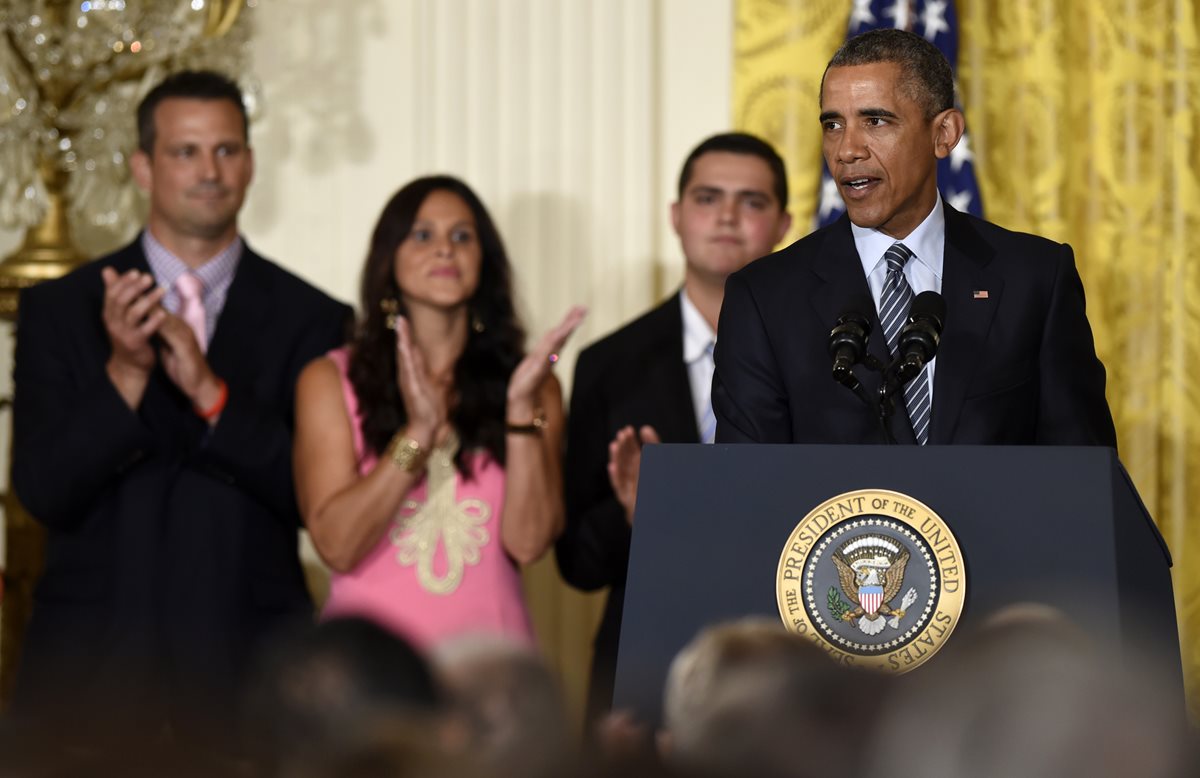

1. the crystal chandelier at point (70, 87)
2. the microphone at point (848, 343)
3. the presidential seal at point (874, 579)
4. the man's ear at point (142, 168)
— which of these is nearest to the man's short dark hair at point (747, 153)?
the man's ear at point (142, 168)

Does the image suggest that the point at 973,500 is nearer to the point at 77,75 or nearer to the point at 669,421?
the point at 669,421

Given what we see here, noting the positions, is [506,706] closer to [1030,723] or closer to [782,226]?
[1030,723]

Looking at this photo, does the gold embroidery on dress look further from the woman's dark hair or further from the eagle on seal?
the eagle on seal

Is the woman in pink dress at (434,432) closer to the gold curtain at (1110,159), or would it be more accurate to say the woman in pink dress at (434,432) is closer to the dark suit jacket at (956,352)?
the dark suit jacket at (956,352)

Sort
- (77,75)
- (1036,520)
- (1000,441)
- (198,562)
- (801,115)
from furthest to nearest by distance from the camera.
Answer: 1. (801,115)
2. (77,75)
3. (198,562)
4. (1000,441)
5. (1036,520)

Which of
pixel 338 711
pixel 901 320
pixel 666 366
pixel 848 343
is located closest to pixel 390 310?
pixel 666 366

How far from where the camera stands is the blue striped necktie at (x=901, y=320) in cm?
206

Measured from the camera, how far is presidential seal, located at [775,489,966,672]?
1.50 meters

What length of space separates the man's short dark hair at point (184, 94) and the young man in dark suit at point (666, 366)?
3.50 feet

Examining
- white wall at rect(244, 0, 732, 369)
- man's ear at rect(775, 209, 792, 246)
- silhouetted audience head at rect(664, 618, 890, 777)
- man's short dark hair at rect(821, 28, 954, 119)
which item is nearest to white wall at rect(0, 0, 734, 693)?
white wall at rect(244, 0, 732, 369)

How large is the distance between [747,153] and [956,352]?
1703 mm

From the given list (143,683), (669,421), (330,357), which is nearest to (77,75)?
(330,357)

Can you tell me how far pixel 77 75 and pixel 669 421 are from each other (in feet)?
6.43

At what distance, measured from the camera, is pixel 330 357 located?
3469mm
